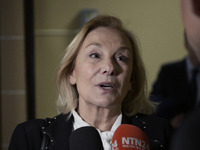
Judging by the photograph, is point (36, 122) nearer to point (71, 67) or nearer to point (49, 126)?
point (49, 126)

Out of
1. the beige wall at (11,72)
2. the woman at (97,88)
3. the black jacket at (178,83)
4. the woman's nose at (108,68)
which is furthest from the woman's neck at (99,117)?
the beige wall at (11,72)

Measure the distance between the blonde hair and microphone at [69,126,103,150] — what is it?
283mm

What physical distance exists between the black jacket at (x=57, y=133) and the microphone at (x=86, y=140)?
0.59 feet

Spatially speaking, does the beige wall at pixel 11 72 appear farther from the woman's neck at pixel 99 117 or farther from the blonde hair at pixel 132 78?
the woman's neck at pixel 99 117

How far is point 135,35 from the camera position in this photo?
963 mm

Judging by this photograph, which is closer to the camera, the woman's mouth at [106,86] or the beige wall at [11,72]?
the woman's mouth at [106,86]

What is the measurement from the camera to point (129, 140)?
61 centimetres

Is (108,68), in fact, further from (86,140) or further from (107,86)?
(86,140)

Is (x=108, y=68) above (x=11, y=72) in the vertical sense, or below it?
above

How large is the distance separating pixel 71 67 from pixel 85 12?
728 mm

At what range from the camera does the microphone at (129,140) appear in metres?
0.60

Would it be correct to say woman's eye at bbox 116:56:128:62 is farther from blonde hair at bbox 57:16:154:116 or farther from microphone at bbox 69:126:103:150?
microphone at bbox 69:126:103:150

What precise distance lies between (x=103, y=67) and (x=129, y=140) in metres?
0.26

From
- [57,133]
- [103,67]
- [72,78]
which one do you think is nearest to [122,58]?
[103,67]
